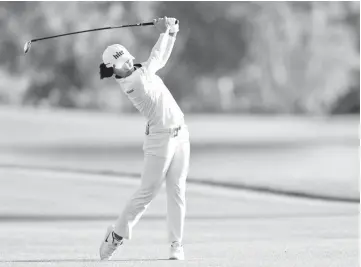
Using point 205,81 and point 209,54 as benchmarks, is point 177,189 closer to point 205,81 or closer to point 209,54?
point 205,81

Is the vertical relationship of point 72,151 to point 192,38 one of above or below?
below

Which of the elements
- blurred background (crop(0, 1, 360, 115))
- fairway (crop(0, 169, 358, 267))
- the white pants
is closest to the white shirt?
the white pants

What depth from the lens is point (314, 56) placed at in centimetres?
3053

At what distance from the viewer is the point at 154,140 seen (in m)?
8.59

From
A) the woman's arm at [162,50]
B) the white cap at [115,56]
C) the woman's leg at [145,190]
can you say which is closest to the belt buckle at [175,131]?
the woman's leg at [145,190]

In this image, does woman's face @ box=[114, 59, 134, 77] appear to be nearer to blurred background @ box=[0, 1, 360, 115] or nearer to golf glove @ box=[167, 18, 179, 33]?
golf glove @ box=[167, 18, 179, 33]

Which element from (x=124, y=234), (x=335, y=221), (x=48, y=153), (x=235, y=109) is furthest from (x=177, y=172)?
(x=235, y=109)

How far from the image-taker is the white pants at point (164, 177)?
8570mm

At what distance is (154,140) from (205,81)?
20.6 meters

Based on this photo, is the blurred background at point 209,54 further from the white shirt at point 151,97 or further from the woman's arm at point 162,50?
the white shirt at point 151,97

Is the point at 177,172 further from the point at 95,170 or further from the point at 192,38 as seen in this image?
the point at 192,38

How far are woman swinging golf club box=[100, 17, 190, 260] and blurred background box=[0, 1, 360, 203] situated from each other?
16132 millimetres

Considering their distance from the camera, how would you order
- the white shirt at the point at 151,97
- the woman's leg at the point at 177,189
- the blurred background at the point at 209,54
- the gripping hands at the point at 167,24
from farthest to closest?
1. the blurred background at the point at 209,54
2. the gripping hands at the point at 167,24
3. the woman's leg at the point at 177,189
4. the white shirt at the point at 151,97

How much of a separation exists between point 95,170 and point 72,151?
19.3 feet
